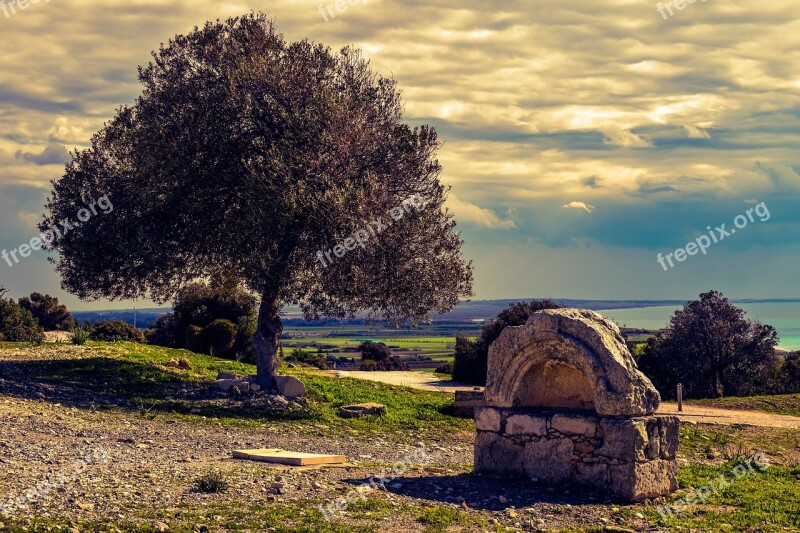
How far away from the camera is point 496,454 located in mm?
16734

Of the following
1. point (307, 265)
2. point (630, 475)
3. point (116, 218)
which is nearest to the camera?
point (630, 475)

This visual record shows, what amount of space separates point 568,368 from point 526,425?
1.51m

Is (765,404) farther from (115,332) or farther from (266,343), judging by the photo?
(115,332)

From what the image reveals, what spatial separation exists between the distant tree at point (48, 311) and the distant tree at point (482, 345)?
28.7 metres

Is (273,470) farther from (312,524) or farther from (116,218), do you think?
(116,218)

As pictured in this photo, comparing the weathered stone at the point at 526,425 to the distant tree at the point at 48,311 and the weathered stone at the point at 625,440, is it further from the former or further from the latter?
the distant tree at the point at 48,311

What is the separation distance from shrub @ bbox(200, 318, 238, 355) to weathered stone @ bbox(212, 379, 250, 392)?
15.8 meters

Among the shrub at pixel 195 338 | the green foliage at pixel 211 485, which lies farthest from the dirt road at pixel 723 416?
the green foliage at pixel 211 485

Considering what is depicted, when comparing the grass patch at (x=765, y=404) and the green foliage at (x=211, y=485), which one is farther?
the grass patch at (x=765, y=404)

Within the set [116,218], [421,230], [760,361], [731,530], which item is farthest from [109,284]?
[760,361]

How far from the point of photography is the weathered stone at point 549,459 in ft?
51.5

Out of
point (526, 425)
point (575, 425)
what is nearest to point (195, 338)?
point (526, 425)

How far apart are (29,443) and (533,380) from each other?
10106mm

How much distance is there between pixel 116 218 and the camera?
92.8ft
